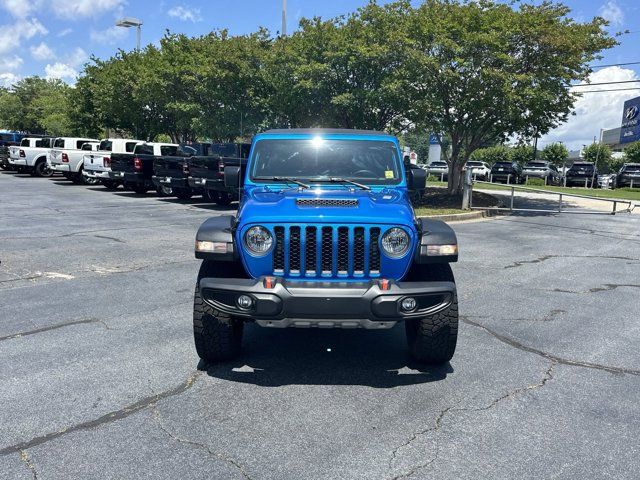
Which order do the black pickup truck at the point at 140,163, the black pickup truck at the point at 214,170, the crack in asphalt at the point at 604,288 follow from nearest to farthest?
the crack in asphalt at the point at 604,288 → the black pickup truck at the point at 214,170 → the black pickup truck at the point at 140,163

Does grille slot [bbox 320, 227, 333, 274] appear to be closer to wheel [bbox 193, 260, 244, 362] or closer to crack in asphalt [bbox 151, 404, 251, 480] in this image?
wheel [bbox 193, 260, 244, 362]

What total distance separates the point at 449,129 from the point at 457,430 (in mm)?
16529

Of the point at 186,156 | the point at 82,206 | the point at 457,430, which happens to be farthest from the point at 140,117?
the point at 457,430

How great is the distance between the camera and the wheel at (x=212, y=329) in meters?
4.21

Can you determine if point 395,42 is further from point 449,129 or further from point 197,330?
point 197,330

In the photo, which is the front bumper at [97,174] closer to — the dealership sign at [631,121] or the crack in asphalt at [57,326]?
the crack in asphalt at [57,326]

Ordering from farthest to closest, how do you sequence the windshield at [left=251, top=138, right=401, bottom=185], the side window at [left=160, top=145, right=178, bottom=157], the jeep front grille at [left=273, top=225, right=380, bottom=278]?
1. the side window at [left=160, top=145, right=178, bottom=157]
2. the windshield at [left=251, top=138, right=401, bottom=185]
3. the jeep front grille at [left=273, top=225, right=380, bottom=278]

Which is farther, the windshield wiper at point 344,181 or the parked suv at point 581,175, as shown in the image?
the parked suv at point 581,175

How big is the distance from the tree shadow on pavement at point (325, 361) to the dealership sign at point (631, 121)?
62.1m

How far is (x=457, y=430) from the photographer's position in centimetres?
351

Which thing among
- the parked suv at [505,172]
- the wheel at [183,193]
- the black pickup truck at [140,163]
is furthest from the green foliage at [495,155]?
the wheel at [183,193]

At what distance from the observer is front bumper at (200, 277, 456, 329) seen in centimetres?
373

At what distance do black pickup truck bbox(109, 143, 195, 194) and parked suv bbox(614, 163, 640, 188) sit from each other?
26.4 metres

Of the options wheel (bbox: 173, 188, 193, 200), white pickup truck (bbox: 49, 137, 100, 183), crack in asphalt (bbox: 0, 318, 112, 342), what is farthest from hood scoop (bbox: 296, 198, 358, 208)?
white pickup truck (bbox: 49, 137, 100, 183)
